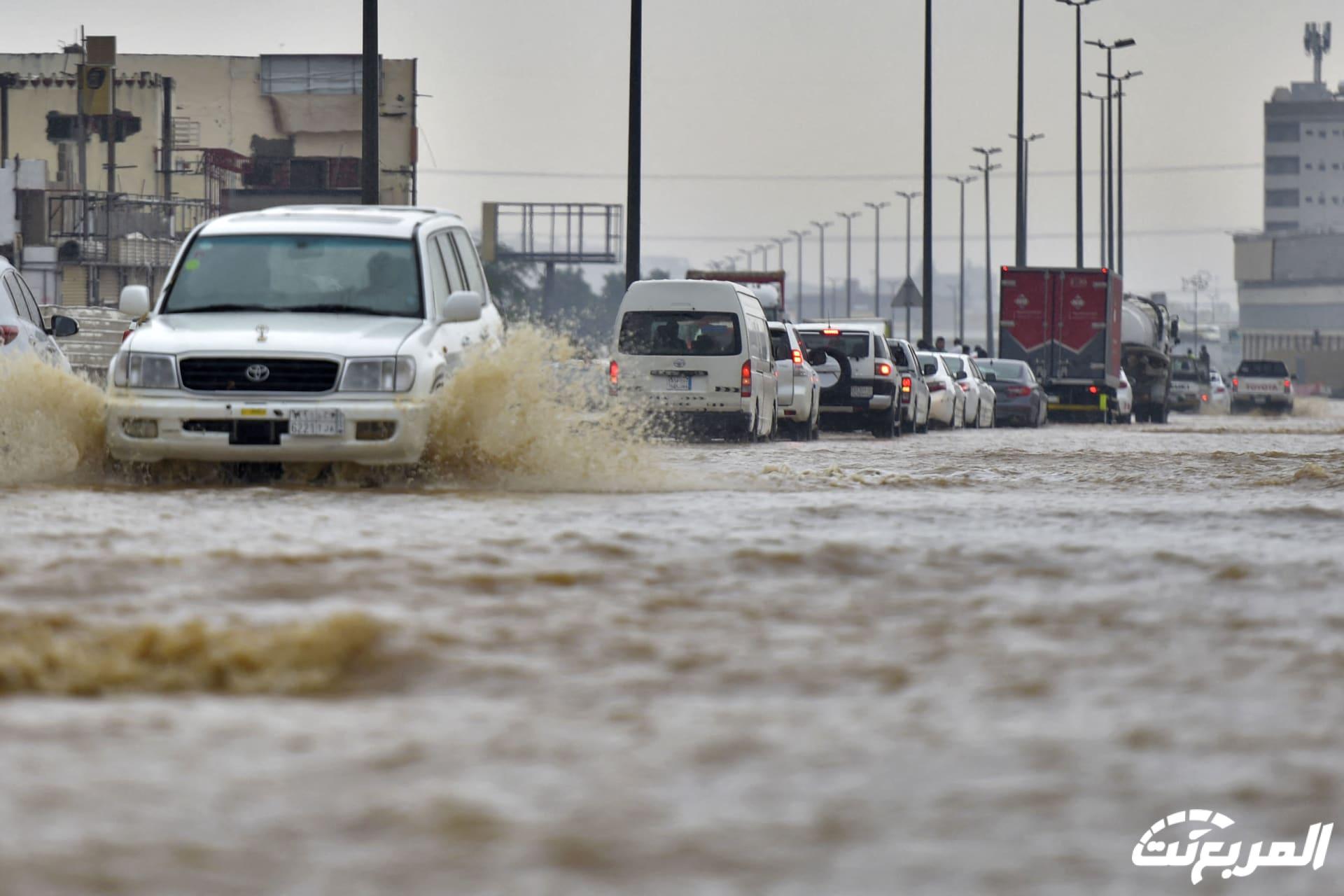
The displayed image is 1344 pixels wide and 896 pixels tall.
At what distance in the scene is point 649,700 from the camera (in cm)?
562

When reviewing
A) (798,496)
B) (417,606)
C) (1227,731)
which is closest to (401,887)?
(1227,731)

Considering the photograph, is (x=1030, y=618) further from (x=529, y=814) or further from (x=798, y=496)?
(x=798, y=496)

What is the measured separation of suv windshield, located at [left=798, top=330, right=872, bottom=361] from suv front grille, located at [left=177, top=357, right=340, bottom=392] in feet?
60.4

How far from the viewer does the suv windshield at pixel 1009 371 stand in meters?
41.2

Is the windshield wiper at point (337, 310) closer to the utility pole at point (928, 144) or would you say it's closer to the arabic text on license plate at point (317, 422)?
the arabic text on license plate at point (317, 422)

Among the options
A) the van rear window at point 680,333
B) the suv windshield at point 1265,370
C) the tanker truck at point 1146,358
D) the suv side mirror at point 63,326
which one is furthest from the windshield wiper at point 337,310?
the suv windshield at point 1265,370

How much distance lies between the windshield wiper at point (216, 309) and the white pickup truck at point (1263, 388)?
52107mm

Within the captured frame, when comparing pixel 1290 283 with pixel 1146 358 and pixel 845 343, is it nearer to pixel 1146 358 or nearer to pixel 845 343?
pixel 1146 358

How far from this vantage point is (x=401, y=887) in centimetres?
369

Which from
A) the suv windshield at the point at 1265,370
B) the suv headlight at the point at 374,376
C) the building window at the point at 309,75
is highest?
the building window at the point at 309,75

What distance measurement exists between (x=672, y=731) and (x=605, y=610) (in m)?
Answer: 2.16

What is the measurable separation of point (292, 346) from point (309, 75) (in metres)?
68.7

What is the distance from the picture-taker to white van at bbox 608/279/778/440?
2439cm

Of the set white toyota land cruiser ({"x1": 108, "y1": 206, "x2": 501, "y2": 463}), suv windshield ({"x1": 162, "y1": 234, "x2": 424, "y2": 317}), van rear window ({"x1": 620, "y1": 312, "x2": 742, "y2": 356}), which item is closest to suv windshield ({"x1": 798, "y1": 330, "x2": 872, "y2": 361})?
van rear window ({"x1": 620, "y1": 312, "x2": 742, "y2": 356})
